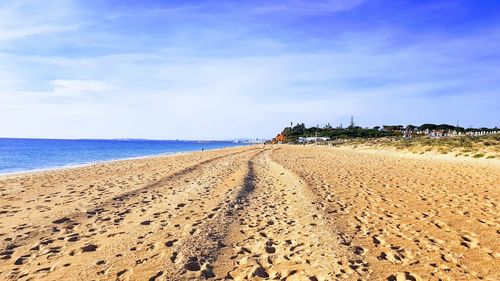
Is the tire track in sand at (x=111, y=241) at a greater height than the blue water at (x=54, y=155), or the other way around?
the tire track in sand at (x=111, y=241)

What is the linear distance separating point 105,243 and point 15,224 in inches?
127

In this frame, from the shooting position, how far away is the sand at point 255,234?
5555 mm

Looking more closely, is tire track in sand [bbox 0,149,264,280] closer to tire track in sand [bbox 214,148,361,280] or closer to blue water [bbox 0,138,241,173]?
tire track in sand [bbox 214,148,361,280]

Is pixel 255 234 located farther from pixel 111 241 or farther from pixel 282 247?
pixel 111 241

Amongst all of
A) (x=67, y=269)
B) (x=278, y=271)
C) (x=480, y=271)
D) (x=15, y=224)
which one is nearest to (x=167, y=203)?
(x=15, y=224)

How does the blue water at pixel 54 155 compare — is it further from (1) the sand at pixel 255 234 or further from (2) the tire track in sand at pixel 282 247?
(2) the tire track in sand at pixel 282 247

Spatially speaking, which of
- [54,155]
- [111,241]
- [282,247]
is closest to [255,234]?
[282,247]

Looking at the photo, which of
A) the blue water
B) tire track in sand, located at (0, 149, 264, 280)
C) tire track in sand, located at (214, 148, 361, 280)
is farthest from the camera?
the blue water

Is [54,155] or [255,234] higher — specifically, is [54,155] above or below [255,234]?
below

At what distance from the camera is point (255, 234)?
7562mm

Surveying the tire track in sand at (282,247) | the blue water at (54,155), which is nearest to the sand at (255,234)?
the tire track in sand at (282,247)

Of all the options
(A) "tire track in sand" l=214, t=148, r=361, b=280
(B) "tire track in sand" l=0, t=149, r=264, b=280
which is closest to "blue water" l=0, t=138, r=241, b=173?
(B) "tire track in sand" l=0, t=149, r=264, b=280

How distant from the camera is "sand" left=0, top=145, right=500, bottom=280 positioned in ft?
18.2

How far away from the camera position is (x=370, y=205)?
33.9 ft
